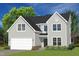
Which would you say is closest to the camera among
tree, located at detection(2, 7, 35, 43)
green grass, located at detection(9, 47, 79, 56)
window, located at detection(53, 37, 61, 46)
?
green grass, located at detection(9, 47, 79, 56)

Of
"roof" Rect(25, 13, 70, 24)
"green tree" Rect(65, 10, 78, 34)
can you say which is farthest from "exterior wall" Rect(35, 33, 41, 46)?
"green tree" Rect(65, 10, 78, 34)

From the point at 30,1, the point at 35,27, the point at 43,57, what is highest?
the point at 30,1

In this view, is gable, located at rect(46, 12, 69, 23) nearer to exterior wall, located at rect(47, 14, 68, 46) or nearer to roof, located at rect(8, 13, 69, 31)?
exterior wall, located at rect(47, 14, 68, 46)

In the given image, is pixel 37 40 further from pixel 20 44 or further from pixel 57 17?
pixel 57 17

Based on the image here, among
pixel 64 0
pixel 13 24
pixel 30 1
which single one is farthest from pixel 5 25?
pixel 64 0

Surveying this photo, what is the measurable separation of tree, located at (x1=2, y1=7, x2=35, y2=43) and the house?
Answer: 31 centimetres

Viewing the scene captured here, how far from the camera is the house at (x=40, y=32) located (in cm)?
3047

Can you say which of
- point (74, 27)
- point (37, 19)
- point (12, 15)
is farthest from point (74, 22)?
point (12, 15)

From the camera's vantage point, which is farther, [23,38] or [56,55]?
[23,38]

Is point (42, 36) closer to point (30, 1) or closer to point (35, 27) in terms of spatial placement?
point (35, 27)

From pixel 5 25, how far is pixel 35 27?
2416mm

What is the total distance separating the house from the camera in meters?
30.5

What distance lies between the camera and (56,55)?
2814cm

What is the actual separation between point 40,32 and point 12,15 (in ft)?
9.01
